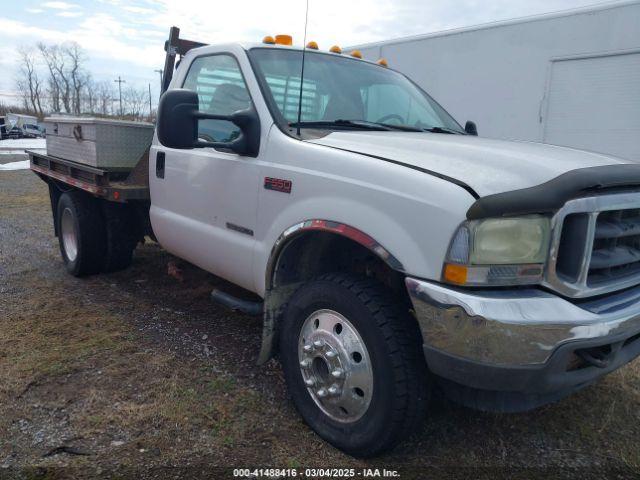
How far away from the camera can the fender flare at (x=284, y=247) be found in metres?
2.32

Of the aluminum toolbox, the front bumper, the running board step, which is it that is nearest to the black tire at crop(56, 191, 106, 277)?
the aluminum toolbox

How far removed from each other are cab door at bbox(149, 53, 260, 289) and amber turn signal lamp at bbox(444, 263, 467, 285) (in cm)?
133

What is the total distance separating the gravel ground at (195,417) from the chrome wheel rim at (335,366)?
240 mm

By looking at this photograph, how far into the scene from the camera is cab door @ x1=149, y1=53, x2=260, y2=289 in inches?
127

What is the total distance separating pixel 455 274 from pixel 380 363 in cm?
54

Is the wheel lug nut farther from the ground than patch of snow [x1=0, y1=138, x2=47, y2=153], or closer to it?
farther from the ground

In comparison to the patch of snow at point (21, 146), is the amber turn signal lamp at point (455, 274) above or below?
above

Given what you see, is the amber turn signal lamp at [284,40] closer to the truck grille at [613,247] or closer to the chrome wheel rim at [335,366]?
the chrome wheel rim at [335,366]

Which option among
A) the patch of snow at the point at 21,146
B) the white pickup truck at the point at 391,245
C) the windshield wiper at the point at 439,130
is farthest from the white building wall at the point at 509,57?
the patch of snow at the point at 21,146

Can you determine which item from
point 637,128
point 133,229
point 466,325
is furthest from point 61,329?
point 637,128

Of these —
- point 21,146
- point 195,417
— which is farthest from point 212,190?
Result: point 21,146

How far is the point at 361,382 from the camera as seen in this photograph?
248 cm

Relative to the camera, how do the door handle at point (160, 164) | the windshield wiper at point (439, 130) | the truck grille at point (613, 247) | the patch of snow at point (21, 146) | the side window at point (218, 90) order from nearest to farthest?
the truck grille at point (613, 247)
the side window at point (218, 90)
the windshield wiper at point (439, 130)
the door handle at point (160, 164)
the patch of snow at point (21, 146)

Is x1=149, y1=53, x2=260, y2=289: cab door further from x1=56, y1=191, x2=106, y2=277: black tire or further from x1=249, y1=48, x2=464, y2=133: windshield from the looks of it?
x1=56, y1=191, x2=106, y2=277: black tire
